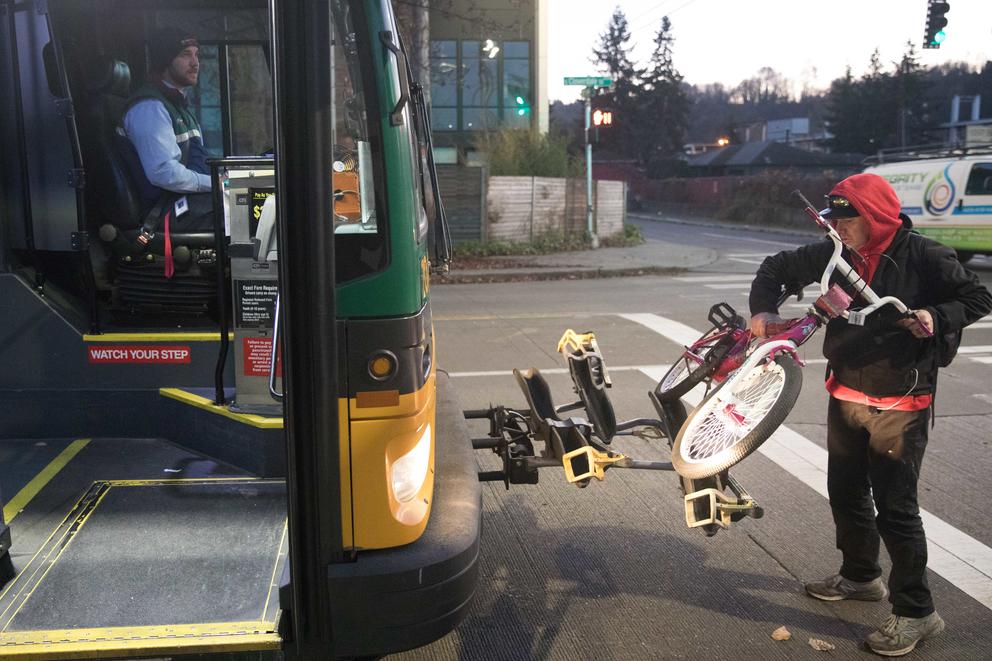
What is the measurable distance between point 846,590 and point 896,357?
1.16 m

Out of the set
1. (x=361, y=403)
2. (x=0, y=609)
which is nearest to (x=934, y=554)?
(x=361, y=403)

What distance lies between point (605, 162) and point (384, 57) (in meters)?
71.7

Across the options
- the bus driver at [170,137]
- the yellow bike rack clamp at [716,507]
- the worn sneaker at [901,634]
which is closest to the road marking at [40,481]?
the bus driver at [170,137]

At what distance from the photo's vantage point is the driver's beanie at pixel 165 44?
491cm

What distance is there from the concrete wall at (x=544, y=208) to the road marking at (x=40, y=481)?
724 inches

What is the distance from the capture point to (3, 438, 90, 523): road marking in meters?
3.74

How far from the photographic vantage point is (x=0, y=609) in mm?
2939

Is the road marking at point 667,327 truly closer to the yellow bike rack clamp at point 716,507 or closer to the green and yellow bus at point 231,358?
the green and yellow bus at point 231,358

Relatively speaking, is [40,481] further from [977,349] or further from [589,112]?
[589,112]

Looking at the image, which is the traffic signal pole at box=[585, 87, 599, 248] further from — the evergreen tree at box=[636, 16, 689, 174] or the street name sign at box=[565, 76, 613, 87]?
the evergreen tree at box=[636, 16, 689, 174]

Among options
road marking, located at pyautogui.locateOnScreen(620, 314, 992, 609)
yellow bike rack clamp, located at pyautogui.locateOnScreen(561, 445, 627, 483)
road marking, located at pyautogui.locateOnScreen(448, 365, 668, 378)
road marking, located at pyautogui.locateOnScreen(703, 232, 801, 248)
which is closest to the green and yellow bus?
yellow bike rack clamp, located at pyautogui.locateOnScreen(561, 445, 627, 483)

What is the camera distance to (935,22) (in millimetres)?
17859

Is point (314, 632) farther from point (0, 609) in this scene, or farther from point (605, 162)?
point (605, 162)

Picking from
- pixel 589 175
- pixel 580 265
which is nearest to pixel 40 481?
pixel 580 265
